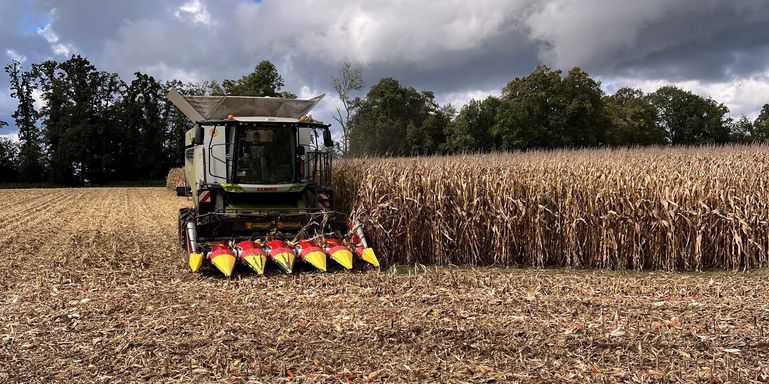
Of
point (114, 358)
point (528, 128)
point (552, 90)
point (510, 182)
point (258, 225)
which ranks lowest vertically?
point (114, 358)

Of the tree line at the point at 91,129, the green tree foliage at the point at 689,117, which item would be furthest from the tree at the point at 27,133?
the green tree foliage at the point at 689,117

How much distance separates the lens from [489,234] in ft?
31.4

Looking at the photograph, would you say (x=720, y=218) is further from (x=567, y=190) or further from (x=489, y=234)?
(x=489, y=234)

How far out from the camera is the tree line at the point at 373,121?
4381 centimetres

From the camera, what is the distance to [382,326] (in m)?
5.40

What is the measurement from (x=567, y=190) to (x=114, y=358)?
7178 mm

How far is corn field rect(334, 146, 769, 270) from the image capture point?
30.1 feet

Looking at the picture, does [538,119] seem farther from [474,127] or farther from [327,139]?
[327,139]

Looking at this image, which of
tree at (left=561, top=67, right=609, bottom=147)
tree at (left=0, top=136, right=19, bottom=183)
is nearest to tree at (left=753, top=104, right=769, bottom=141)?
tree at (left=561, top=67, right=609, bottom=147)

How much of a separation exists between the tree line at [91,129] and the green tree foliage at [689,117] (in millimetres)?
43180

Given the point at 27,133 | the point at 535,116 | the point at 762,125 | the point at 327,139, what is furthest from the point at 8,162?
the point at 762,125

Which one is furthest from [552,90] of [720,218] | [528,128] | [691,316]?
[691,316]

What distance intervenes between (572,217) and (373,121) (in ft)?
147

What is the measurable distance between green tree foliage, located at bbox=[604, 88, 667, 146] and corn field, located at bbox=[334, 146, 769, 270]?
36.9 meters
